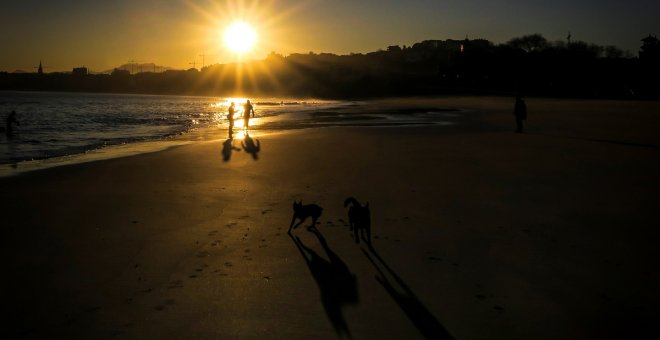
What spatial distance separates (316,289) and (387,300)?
A: 0.81m

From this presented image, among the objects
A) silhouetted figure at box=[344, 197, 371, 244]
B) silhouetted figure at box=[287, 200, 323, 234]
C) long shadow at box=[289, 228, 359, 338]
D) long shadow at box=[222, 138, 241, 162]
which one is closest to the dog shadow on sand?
silhouetted figure at box=[344, 197, 371, 244]

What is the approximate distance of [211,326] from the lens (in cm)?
468

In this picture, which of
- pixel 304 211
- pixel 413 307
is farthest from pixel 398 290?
pixel 304 211

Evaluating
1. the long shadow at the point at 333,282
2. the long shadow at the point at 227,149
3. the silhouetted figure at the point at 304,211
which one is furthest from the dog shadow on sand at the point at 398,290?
the long shadow at the point at 227,149

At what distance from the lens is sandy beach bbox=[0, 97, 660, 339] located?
477cm

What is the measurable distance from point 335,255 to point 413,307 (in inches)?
70.1

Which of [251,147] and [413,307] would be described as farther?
[251,147]

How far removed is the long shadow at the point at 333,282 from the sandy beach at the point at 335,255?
2 centimetres

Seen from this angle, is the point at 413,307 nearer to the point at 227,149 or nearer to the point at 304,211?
the point at 304,211

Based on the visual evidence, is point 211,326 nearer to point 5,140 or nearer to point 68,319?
point 68,319

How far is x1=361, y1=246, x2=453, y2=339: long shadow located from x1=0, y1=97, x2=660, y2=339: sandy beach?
21 mm

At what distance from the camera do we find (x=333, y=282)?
570 centimetres

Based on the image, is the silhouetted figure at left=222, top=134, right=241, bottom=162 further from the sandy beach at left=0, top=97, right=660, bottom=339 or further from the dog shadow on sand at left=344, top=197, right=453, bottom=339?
the dog shadow on sand at left=344, top=197, right=453, bottom=339

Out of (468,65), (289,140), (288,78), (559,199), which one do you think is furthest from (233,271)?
(288,78)
